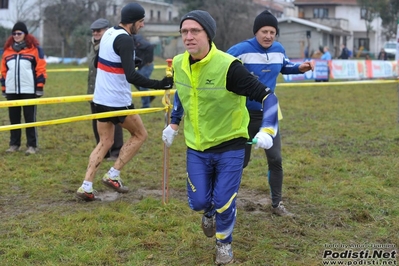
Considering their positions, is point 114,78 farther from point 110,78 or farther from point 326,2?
point 326,2

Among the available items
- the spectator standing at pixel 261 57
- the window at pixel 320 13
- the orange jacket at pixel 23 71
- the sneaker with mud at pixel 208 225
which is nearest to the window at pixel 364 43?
the window at pixel 320 13

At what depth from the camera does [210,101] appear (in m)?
4.50

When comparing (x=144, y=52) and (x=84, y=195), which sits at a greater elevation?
(x=144, y=52)

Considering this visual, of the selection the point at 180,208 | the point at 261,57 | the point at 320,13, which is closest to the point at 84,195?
the point at 180,208

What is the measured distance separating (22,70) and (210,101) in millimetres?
5199

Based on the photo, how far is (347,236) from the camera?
5.37m

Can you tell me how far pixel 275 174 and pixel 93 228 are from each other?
1.87m

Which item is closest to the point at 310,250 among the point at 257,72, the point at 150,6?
the point at 257,72

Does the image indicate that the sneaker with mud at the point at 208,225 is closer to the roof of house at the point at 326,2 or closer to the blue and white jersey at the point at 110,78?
the blue and white jersey at the point at 110,78

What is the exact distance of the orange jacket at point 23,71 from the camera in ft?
29.1

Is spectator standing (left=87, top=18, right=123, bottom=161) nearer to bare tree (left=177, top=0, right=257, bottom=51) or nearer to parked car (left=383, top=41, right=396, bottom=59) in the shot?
bare tree (left=177, top=0, right=257, bottom=51)

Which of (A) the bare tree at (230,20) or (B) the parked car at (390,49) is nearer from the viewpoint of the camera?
(A) the bare tree at (230,20)

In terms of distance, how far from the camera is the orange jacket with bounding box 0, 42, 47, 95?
8.88m

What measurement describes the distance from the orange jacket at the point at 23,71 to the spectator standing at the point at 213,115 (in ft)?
15.7
